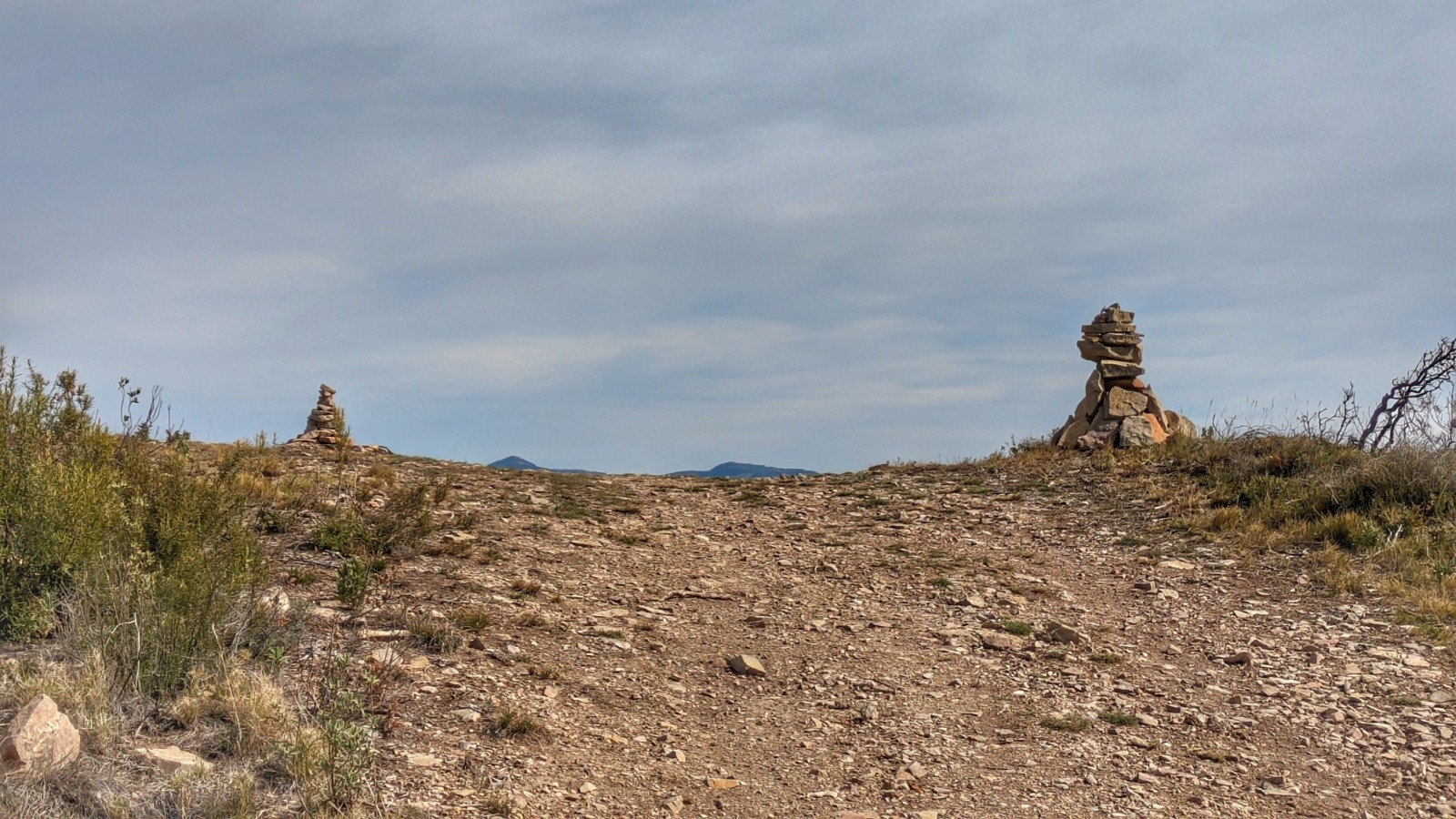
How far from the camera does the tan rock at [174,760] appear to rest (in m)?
5.34

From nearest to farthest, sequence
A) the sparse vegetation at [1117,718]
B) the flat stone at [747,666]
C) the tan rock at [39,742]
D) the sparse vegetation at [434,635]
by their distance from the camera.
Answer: the tan rock at [39,742] < the sparse vegetation at [1117,718] < the sparse vegetation at [434,635] < the flat stone at [747,666]

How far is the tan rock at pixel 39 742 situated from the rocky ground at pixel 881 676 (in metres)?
1.52

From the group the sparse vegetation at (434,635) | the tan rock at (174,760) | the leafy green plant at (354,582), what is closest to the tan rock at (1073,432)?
the sparse vegetation at (434,635)

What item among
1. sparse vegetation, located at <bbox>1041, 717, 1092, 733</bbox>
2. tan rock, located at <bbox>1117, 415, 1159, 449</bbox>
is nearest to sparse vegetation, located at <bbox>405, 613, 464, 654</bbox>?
sparse vegetation, located at <bbox>1041, 717, 1092, 733</bbox>

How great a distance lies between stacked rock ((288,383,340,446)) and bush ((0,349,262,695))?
8.15 metres

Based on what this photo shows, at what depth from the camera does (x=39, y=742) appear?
17.0 ft

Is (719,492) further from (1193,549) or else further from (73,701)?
(73,701)

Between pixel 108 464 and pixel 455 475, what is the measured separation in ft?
20.3

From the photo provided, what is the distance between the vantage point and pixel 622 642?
828 centimetres

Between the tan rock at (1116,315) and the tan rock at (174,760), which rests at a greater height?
the tan rock at (1116,315)

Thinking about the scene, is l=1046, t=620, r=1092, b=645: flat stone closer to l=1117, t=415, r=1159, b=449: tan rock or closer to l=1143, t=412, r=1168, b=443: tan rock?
l=1117, t=415, r=1159, b=449: tan rock

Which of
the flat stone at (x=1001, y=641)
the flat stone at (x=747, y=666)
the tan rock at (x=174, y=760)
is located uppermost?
the flat stone at (x=1001, y=641)

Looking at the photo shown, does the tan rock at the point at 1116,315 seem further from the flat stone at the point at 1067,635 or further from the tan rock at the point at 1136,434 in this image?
the flat stone at the point at 1067,635

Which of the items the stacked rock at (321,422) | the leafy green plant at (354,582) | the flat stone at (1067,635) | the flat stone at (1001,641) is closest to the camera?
the leafy green plant at (354,582)
